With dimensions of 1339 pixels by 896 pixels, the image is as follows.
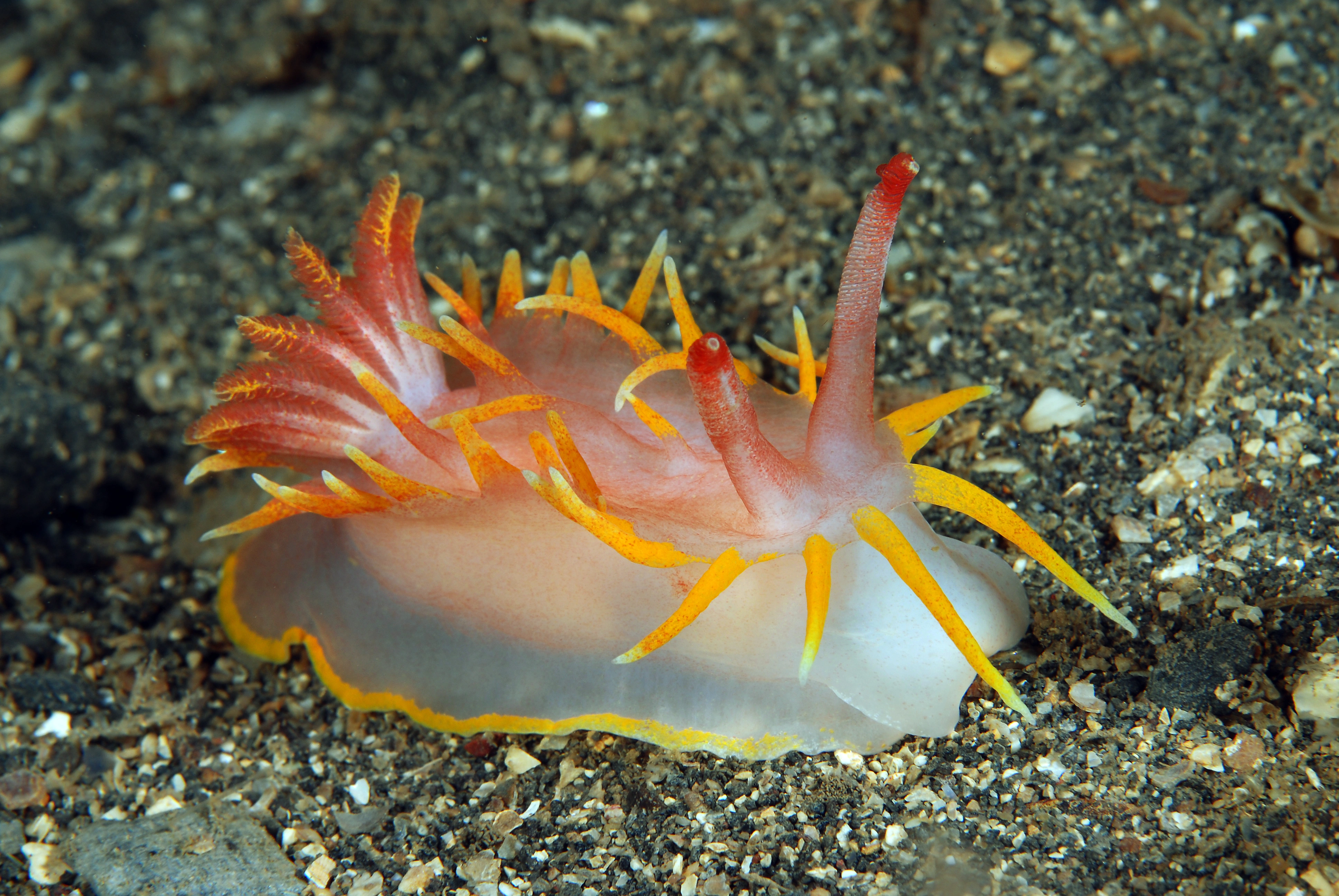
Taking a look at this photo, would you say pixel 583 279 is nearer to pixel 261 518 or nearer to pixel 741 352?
pixel 741 352

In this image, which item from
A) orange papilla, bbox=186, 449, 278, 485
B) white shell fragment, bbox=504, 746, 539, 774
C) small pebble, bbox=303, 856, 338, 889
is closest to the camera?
small pebble, bbox=303, 856, 338, 889

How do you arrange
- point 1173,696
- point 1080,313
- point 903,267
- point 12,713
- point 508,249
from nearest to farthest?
point 1173,696 → point 12,713 → point 1080,313 → point 903,267 → point 508,249

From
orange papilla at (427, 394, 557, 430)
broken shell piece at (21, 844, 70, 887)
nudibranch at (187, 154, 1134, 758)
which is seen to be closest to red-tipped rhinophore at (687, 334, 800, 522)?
nudibranch at (187, 154, 1134, 758)

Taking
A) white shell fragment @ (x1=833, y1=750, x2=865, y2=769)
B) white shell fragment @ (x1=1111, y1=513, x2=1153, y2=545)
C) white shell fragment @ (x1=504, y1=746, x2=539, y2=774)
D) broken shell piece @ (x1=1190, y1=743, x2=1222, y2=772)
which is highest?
white shell fragment @ (x1=1111, y1=513, x2=1153, y2=545)

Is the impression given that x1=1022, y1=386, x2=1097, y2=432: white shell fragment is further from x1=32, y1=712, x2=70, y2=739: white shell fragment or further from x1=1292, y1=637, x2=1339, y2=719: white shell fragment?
x1=32, y1=712, x2=70, y2=739: white shell fragment

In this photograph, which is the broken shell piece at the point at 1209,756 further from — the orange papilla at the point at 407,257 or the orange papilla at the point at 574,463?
the orange papilla at the point at 407,257

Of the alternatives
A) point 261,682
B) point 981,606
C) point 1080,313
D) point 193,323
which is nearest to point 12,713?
point 261,682

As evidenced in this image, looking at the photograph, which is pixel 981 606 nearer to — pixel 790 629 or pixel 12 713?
pixel 790 629
